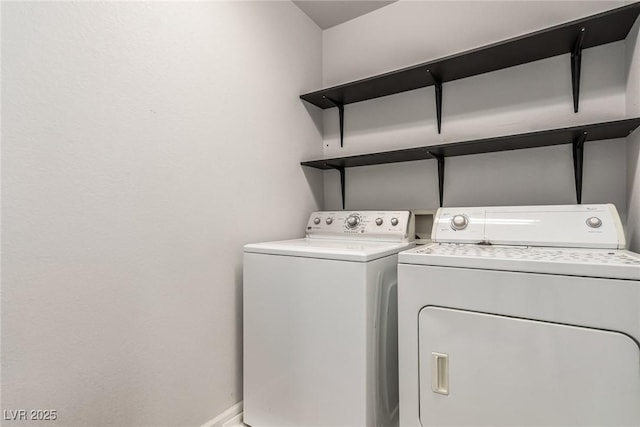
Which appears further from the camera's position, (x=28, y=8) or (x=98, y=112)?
(x=98, y=112)

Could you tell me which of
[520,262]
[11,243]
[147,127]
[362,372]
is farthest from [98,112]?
[520,262]

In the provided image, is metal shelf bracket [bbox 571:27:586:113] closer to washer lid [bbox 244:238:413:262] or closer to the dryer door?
washer lid [bbox 244:238:413:262]

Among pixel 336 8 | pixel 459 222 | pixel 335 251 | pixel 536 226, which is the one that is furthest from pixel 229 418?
pixel 336 8

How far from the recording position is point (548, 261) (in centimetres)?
94

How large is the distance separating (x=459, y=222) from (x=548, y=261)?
1.70 feet

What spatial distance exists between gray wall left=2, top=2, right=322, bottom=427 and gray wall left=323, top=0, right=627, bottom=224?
625 millimetres

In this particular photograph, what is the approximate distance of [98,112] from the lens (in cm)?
105

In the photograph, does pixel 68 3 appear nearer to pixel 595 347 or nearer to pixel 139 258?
pixel 139 258

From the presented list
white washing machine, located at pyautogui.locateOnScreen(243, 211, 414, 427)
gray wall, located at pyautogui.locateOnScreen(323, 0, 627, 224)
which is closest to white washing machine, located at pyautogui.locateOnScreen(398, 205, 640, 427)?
white washing machine, located at pyautogui.locateOnScreen(243, 211, 414, 427)

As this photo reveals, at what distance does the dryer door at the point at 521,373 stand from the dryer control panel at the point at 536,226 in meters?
0.46

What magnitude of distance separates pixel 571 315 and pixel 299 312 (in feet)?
2.93

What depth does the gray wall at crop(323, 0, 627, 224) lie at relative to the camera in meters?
1.45

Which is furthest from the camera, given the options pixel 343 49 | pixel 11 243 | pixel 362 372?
pixel 343 49

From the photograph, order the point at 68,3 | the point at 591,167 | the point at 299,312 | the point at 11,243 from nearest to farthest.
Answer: the point at 11,243
the point at 68,3
the point at 299,312
the point at 591,167
